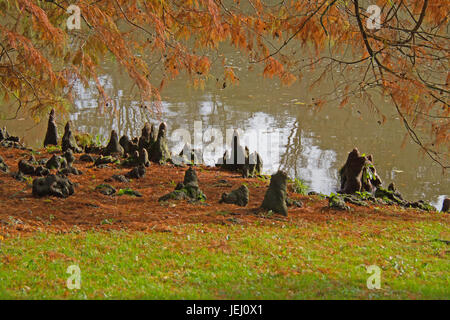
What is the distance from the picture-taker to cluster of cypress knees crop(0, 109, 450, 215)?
6812mm

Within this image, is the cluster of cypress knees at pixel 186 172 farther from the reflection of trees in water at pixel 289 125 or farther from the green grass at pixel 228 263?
the green grass at pixel 228 263

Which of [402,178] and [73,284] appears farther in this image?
[402,178]

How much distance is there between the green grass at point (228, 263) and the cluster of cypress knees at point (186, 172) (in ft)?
3.72

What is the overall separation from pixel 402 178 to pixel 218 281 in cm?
782

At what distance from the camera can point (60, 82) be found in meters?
7.57

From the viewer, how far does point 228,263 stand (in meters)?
4.64

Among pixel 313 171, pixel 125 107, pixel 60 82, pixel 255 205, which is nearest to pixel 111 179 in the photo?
pixel 60 82

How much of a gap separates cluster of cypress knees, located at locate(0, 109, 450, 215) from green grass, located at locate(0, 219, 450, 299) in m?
1.13

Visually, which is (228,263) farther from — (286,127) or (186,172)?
(286,127)

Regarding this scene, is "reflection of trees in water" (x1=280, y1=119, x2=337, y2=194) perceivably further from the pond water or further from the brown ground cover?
the brown ground cover

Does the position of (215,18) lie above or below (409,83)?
above

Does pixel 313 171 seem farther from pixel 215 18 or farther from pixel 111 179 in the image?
pixel 215 18

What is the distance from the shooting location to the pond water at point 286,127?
36.1 ft

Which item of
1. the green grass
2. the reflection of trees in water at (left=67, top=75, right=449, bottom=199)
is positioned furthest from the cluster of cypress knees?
the green grass
